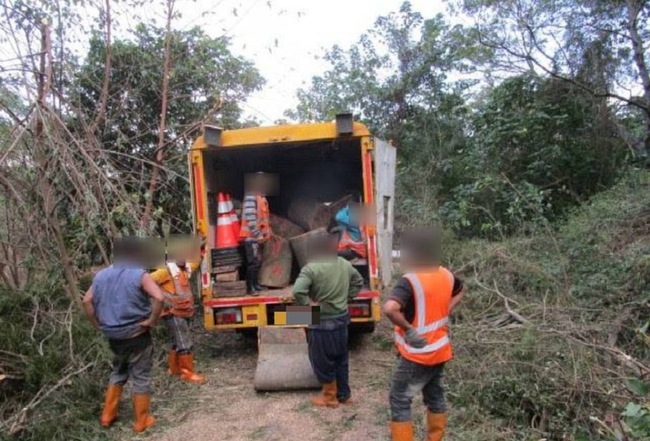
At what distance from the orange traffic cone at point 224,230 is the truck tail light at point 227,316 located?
72cm

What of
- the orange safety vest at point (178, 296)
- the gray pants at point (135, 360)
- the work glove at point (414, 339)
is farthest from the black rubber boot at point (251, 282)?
the work glove at point (414, 339)

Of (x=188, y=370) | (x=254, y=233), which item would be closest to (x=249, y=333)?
(x=188, y=370)

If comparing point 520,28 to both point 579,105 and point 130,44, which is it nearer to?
point 579,105

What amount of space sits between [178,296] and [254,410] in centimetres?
130

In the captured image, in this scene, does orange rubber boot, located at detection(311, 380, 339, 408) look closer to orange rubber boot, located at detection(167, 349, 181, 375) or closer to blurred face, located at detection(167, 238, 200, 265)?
orange rubber boot, located at detection(167, 349, 181, 375)

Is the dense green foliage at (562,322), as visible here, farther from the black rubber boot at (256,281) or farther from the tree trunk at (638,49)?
the black rubber boot at (256,281)

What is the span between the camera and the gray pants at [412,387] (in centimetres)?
338

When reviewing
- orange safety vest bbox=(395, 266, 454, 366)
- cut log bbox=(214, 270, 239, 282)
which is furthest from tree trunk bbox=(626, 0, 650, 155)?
orange safety vest bbox=(395, 266, 454, 366)

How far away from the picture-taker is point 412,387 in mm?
3393

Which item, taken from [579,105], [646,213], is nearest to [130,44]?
[646,213]

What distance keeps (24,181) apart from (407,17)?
34.1ft

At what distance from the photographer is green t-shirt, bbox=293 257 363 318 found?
437cm

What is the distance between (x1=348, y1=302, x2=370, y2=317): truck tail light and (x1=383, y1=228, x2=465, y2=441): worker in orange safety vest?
1925 mm

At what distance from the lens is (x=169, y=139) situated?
8.27 meters
